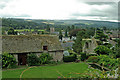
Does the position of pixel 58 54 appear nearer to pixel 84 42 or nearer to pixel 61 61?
pixel 61 61

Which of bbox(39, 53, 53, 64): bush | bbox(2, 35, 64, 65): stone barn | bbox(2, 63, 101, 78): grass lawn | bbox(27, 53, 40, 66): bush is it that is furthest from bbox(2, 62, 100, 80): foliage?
bbox(2, 35, 64, 65): stone barn

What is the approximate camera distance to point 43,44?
17859mm

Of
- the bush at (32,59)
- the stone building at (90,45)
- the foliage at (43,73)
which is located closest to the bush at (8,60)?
the foliage at (43,73)

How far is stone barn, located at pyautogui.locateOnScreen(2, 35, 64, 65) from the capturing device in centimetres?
1627

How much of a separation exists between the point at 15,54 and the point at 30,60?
6.65ft

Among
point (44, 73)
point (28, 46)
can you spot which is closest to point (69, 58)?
point (28, 46)

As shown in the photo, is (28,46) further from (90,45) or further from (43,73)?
(90,45)

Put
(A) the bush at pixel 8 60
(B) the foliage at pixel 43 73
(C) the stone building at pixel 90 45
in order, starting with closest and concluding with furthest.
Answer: (B) the foliage at pixel 43 73, (A) the bush at pixel 8 60, (C) the stone building at pixel 90 45

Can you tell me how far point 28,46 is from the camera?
55.9 feet

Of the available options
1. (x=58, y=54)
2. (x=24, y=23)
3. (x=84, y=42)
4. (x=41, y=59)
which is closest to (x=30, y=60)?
(x=41, y=59)

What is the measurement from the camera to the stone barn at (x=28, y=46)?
16266 mm

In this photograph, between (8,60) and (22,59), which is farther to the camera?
(22,59)

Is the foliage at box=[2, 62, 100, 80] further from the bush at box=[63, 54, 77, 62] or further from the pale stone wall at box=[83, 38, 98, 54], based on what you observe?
the pale stone wall at box=[83, 38, 98, 54]

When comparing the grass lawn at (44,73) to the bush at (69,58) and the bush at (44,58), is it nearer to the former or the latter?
the bush at (44,58)
